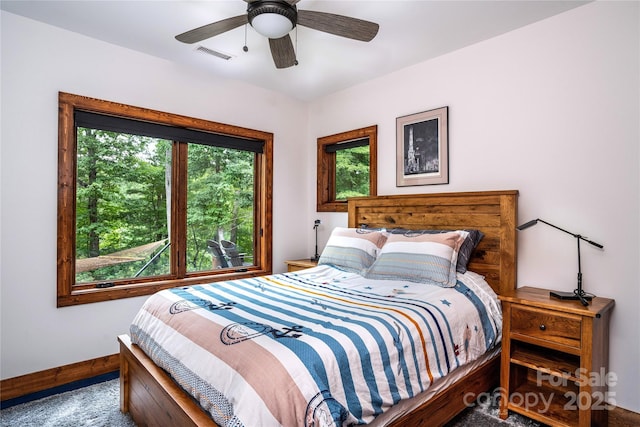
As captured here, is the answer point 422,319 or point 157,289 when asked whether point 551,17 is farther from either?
point 157,289

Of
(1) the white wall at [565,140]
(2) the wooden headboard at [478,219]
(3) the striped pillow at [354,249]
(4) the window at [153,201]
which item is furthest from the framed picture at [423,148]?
(4) the window at [153,201]

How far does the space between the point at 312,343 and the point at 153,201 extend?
2.45 m

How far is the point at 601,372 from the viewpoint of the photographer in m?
2.03

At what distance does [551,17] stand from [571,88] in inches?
21.3

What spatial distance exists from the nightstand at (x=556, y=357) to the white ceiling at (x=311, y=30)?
1929 millimetres

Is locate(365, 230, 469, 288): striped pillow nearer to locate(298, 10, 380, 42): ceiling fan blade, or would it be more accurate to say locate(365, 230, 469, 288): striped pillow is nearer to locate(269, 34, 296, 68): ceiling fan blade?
locate(298, 10, 380, 42): ceiling fan blade

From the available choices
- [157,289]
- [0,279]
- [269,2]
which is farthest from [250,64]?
[0,279]

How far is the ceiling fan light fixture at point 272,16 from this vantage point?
72.8 inches

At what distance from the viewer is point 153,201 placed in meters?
3.19

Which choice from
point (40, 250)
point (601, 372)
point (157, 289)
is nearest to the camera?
point (601, 372)

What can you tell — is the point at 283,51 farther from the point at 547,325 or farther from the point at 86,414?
the point at 86,414

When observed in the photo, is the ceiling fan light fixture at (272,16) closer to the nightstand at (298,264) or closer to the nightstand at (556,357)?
the nightstand at (556,357)

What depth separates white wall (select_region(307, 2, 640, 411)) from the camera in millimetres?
2133

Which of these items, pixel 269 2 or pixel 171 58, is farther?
pixel 171 58
